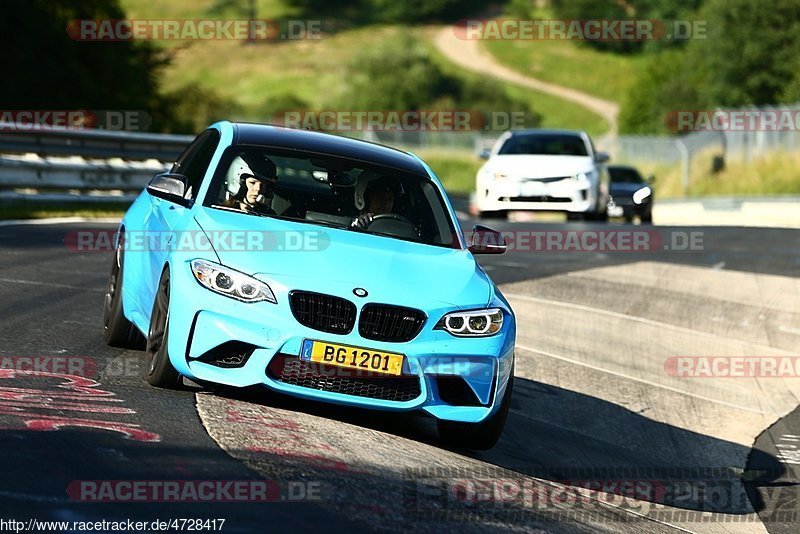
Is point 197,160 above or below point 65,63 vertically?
below

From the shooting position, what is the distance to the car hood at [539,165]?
2170 cm

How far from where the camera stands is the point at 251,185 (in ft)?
28.0

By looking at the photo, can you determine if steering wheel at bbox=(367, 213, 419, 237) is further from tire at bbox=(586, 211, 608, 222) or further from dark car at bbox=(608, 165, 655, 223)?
dark car at bbox=(608, 165, 655, 223)

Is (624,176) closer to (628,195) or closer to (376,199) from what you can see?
(628,195)

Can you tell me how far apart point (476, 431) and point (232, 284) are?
1647 mm

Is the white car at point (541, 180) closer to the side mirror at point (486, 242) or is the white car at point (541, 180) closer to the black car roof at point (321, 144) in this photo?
the black car roof at point (321, 144)

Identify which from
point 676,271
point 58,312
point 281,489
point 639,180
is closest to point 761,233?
point 676,271

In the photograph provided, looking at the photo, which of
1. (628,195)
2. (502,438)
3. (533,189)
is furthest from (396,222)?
(628,195)

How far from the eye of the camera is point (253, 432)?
6.95 metres

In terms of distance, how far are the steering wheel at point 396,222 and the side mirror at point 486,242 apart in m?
0.40

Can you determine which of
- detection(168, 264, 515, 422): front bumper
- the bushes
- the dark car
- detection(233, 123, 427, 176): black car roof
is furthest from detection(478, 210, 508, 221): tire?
the bushes

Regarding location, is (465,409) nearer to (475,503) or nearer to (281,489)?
(475,503)

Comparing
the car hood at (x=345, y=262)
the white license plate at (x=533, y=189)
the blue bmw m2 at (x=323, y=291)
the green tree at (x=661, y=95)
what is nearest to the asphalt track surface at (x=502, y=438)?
the blue bmw m2 at (x=323, y=291)

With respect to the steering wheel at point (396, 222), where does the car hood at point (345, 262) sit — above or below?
below
